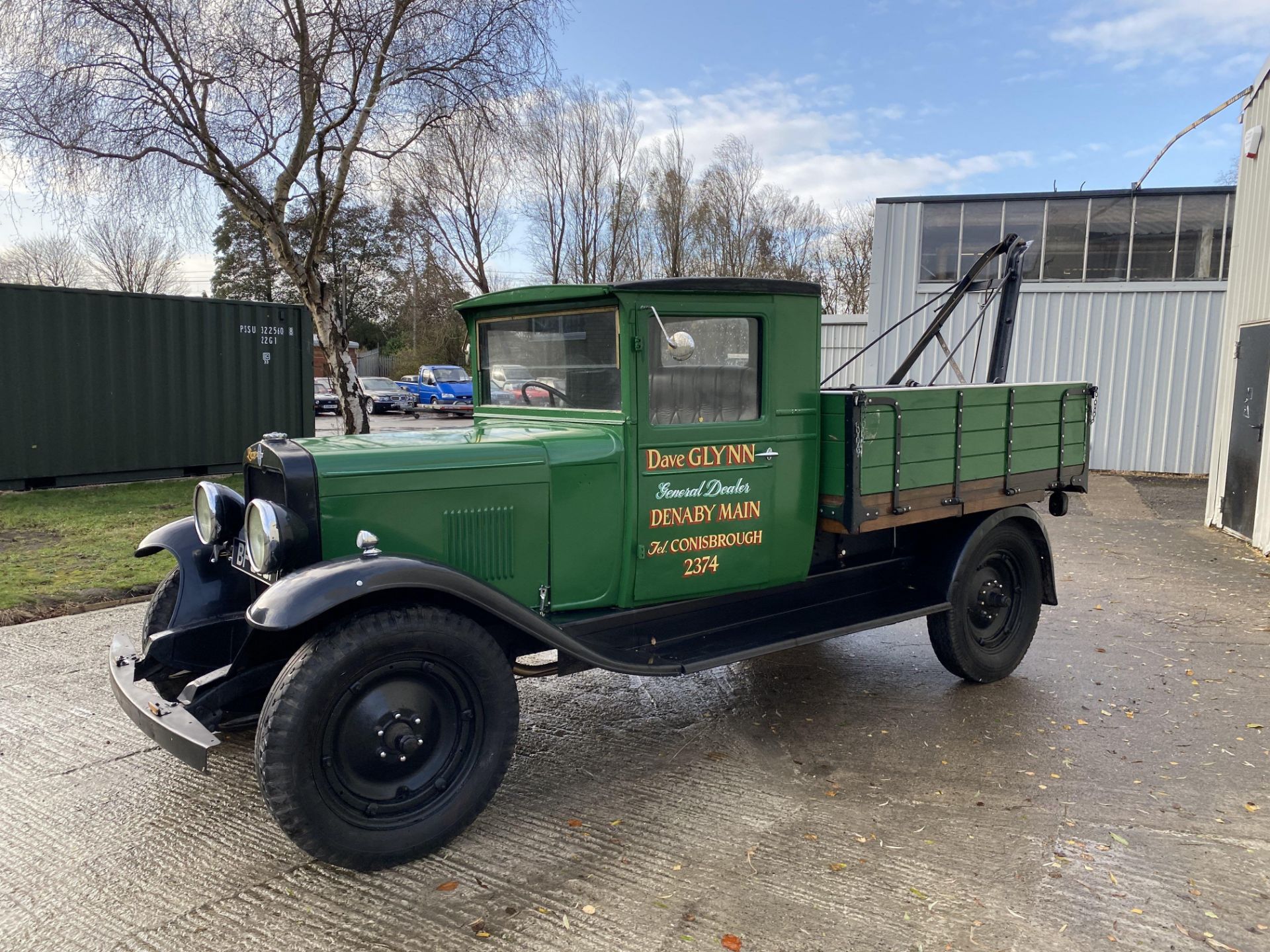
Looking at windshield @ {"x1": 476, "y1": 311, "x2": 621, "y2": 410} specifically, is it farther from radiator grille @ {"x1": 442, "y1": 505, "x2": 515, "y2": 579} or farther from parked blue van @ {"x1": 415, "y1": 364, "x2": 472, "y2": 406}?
parked blue van @ {"x1": 415, "y1": 364, "x2": 472, "y2": 406}

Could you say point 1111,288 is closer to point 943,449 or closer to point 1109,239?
point 1109,239

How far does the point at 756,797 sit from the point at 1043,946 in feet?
3.95

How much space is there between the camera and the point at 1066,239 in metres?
15.1

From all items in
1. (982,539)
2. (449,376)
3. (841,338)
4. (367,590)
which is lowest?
(982,539)

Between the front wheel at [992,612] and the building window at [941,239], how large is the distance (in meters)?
11.6

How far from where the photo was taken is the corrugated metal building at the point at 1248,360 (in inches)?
342

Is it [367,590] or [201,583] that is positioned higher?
[367,590]

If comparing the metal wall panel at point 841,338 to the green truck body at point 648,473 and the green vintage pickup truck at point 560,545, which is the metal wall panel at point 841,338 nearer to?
the green vintage pickup truck at point 560,545

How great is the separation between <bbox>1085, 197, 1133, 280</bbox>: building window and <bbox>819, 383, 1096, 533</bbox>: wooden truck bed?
37.3 feet

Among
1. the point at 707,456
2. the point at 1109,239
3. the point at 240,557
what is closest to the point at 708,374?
the point at 707,456

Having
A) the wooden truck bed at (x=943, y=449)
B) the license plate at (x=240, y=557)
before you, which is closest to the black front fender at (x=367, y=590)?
the license plate at (x=240, y=557)

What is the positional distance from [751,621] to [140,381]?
9823 millimetres

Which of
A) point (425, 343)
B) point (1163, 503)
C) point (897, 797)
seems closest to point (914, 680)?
point (897, 797)

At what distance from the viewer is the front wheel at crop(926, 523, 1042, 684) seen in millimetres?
4801
